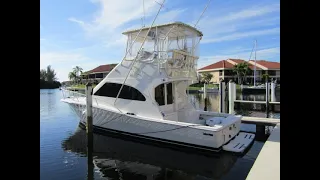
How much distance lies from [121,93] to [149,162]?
357 centimetres

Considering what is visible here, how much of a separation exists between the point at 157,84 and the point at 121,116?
197 cm

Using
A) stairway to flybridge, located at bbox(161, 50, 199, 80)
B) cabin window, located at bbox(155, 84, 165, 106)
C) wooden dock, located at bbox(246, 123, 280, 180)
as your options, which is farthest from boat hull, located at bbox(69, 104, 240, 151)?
stairway to flybridge, located at bbox(161, 50, 199, 80)

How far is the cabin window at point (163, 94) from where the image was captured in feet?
31.9

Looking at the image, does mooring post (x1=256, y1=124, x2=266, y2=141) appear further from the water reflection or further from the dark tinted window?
the dark tinted window

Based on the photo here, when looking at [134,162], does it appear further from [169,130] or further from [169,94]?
[169,94]

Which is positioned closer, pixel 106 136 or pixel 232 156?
pixel 232 156

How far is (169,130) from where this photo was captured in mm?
8609

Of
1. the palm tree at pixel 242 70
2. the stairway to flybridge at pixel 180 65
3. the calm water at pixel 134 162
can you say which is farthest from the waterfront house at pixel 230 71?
the calm water at pixel 134 162

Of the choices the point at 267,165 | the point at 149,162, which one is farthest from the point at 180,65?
the point at 267,165
